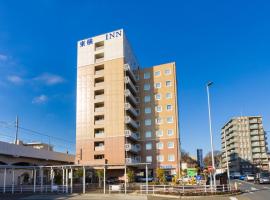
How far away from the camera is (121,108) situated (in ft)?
212

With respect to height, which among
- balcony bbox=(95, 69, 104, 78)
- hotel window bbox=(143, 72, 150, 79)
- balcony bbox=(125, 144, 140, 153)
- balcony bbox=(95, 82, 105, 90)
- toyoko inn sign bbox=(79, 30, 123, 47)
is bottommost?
balcony bbox=(125, 144, 140, 153)

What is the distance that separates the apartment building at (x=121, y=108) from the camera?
210ft

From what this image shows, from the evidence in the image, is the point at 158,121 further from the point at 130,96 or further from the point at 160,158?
the point at 130,96

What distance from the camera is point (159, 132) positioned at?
69.2 m

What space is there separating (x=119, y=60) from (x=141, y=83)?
32.4 ft

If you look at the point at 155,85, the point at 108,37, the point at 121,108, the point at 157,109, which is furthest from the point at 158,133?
the point at 108,37

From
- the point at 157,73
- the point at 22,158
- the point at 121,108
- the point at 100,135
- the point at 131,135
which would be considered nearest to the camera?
the point at 22,158

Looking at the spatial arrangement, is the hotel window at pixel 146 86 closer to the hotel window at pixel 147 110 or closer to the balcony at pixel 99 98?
the hotel window at pixel 147 110

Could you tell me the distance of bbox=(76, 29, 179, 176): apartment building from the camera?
63.9m

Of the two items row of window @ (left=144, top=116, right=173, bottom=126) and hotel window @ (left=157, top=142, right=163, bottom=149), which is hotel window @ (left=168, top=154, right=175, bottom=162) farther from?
row of window @ (left=144, top=116, right=173, bottom=126)

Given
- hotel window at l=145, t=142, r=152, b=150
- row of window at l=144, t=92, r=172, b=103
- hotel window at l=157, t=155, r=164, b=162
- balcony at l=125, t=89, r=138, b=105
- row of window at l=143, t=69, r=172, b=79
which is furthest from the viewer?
row of window at l=143, t=69, r=172, b=79

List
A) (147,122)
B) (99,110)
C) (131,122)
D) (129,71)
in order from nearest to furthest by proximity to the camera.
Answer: (131,122), (99,110), (129,71), (147,122)

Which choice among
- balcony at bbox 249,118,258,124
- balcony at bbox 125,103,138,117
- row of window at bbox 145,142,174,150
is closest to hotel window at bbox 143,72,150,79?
balcony at bbox 125,103,138,117

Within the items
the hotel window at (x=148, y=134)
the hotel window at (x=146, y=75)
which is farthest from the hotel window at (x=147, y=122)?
the hotel window at (x=146, y=75)
